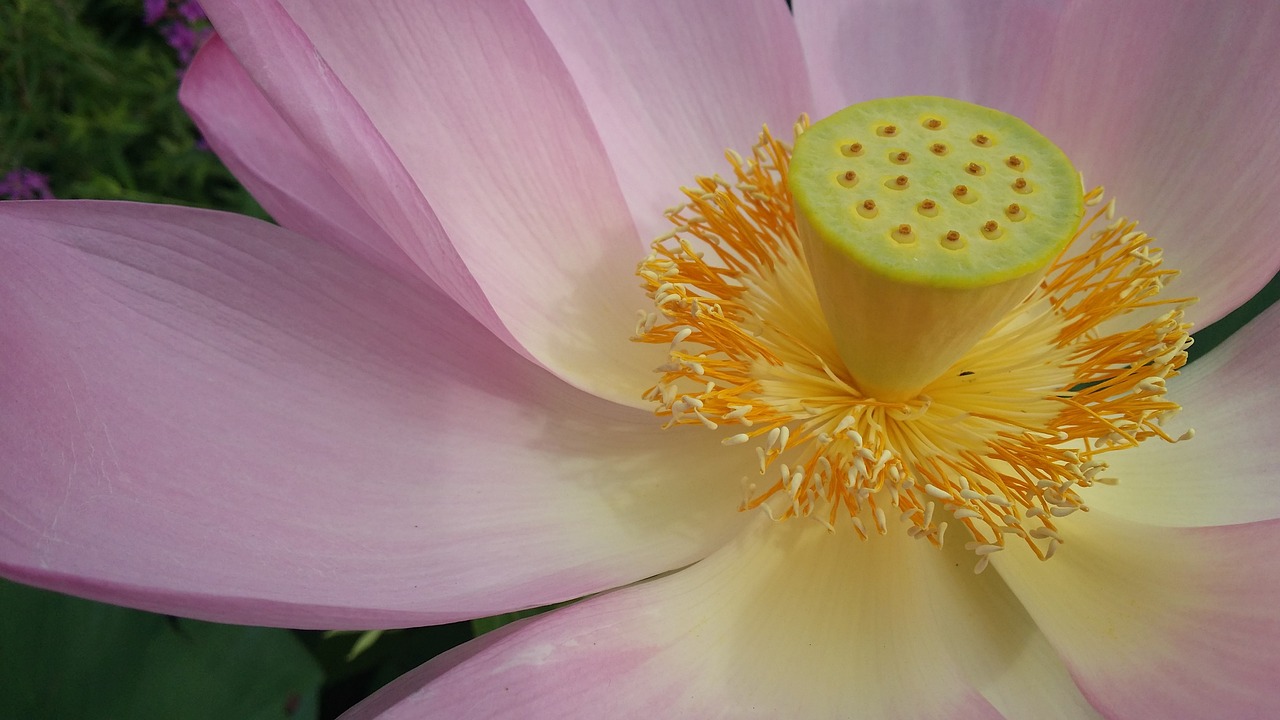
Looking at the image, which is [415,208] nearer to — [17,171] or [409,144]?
[409,144]

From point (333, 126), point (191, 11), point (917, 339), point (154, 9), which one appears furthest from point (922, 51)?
point (154, 9)

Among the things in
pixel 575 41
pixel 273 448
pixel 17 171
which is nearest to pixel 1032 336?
pixel 575 41

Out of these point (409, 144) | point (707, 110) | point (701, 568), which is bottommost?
point (701, 568)

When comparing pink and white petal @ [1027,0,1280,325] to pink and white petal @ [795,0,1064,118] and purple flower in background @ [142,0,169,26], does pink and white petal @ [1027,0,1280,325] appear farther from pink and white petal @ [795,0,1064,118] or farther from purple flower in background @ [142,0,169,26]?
purple flower in background @ [142,0,169,26]

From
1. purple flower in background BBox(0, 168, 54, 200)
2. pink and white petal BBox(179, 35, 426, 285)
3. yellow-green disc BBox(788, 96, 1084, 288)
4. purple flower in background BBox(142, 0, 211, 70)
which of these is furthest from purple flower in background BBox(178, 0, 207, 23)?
yellow-green disc BBox(788, 96, 1084, 288)

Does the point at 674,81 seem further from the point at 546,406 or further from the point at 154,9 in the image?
the point at 154,9

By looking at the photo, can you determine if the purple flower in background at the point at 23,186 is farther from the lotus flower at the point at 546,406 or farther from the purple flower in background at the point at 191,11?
→ the lotus flower at the point at 546,406
